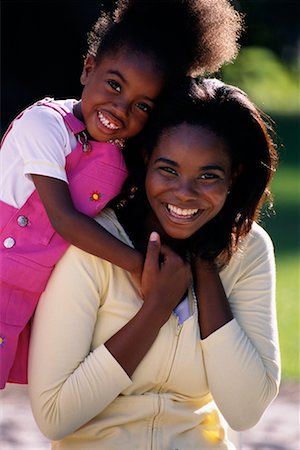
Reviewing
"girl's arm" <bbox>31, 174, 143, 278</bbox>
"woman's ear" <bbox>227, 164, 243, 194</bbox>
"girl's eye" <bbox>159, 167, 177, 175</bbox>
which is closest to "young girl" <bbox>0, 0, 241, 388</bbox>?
"girl's arm" <bbox>31, 174, 143, 278</bbox>

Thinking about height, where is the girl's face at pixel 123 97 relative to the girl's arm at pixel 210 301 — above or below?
above

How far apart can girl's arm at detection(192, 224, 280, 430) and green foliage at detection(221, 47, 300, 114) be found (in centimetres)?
1641

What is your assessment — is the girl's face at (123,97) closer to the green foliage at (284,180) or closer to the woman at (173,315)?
the woman at (173,315)

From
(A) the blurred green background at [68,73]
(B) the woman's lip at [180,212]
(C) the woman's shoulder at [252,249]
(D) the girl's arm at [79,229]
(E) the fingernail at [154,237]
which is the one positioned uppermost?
(B) the woman's lip at [180,212]

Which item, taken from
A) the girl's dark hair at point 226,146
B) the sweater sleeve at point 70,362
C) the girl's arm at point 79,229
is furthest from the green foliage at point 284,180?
the sweater sleeve at point 70,362

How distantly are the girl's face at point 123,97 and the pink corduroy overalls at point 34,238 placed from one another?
53 mm

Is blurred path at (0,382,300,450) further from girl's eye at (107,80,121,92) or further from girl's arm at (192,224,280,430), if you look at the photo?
girl's eye at (107,80,121,92)

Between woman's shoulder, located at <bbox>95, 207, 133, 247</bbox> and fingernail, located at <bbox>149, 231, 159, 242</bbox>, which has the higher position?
fingernail, located at <bbox>149, 231, 159, 242</bbox>

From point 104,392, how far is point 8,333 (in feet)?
1.18

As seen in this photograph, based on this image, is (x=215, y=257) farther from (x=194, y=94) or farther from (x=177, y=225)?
(x=194, y=94)

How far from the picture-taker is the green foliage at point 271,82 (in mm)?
20891

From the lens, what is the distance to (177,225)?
9.86ft

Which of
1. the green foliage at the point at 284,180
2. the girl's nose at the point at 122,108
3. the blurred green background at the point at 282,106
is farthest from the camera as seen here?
the blurred green background at the point at 282,106

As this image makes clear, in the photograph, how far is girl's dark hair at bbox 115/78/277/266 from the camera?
2994 millimetres
